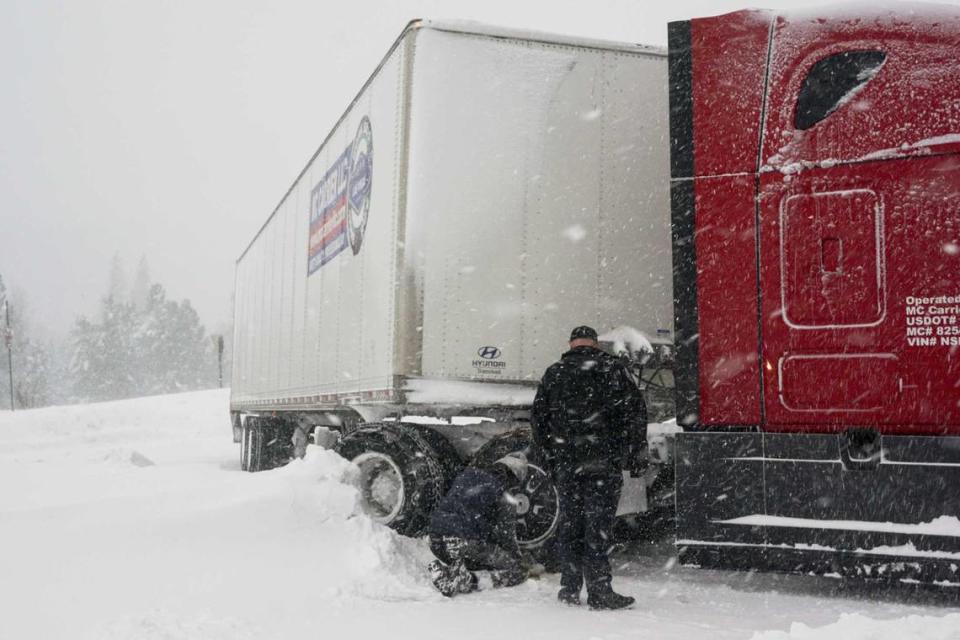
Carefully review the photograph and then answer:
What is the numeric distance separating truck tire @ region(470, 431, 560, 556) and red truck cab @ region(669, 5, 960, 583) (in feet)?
4.71

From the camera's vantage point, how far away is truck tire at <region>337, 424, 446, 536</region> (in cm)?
704

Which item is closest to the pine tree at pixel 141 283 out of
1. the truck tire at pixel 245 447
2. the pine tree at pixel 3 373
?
the pine tree at pixel 3 373

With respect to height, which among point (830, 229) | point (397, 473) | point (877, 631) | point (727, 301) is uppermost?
point (830, 229)

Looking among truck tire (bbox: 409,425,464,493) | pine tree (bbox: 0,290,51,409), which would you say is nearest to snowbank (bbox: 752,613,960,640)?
truck tire (bbox: 409,425,464,493)

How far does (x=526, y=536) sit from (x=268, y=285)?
8425 millimetres

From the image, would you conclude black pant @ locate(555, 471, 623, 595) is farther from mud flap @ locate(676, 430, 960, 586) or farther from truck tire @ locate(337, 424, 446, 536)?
truck tire @ locate(337, 424, 446, 536)

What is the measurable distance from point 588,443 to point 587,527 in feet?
1.75

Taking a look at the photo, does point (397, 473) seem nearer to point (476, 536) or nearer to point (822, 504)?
point (476, 536)

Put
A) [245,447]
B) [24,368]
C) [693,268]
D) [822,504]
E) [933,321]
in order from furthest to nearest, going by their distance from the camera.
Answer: [24,368] → [245,447] → [693,268] → [822,504] → [933,321]

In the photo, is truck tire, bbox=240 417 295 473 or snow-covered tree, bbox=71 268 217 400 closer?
truck tire, bbox=240 417 295 473

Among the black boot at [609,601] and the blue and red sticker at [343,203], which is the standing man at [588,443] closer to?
the black boot at [609,601]

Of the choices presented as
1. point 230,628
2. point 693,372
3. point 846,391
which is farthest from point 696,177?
point 230,628

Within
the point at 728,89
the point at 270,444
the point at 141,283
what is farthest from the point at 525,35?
the point at 141,283

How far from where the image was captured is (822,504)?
205 inches
